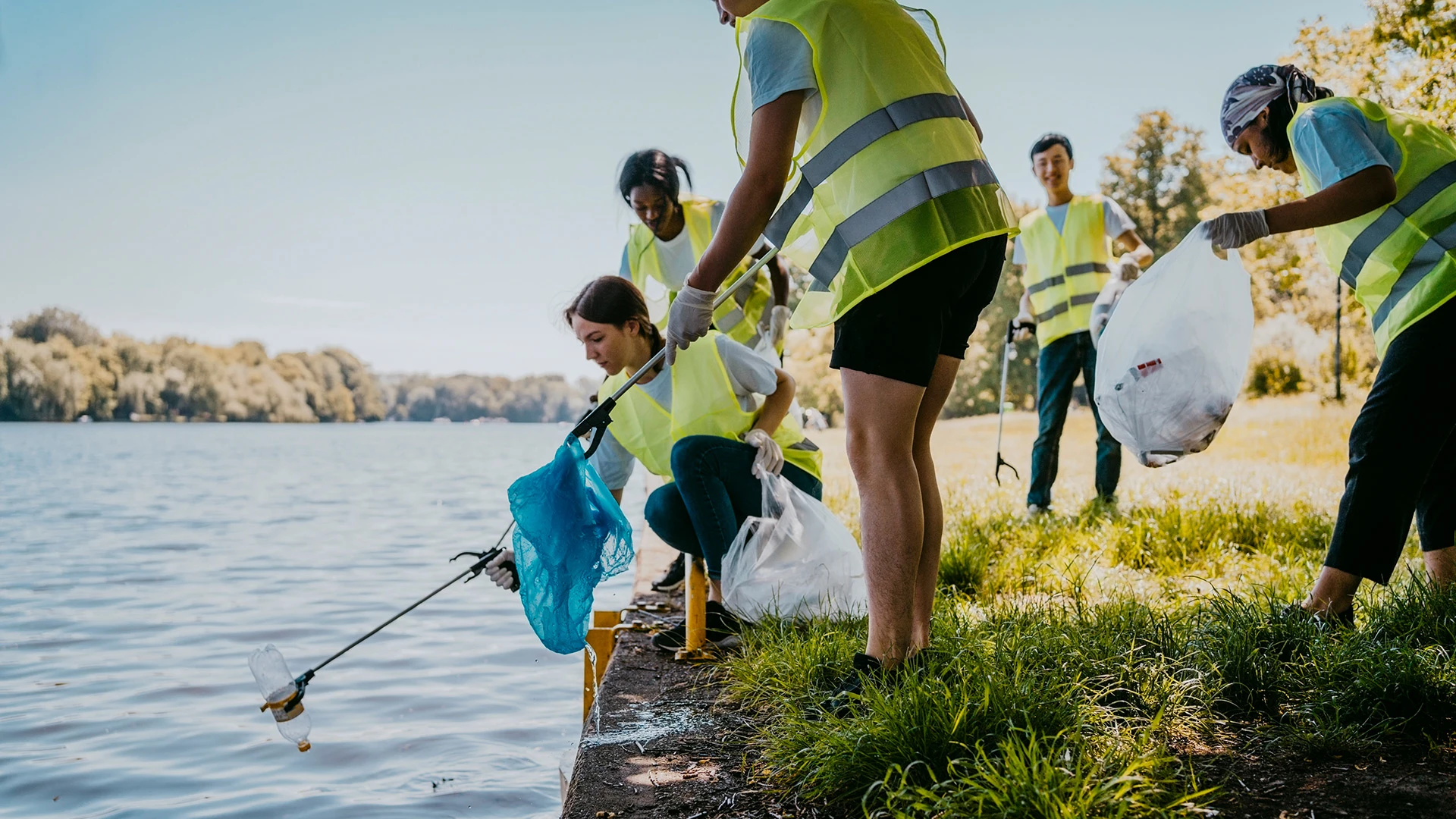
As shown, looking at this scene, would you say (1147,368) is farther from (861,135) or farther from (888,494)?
(861,135)

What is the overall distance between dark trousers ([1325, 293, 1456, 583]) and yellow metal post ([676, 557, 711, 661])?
5.96 ft

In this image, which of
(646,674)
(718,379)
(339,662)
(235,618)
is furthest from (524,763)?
(235,618)

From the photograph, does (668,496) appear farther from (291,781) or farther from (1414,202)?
(1414,202)

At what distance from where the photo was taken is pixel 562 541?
3.00 meters

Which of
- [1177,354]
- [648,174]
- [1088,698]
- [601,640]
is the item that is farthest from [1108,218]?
[1088,698]

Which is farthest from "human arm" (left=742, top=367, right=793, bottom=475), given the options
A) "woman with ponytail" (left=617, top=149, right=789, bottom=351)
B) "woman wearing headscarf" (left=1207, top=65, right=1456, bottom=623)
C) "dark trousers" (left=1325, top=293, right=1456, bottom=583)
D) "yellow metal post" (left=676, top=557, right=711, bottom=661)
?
"dark trousers" (left=1325, top=293, right=1456, bottom=583)

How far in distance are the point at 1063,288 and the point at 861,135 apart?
3741mm

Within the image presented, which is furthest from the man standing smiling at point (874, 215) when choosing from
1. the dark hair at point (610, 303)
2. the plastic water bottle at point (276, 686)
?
the plastic water bottle at point (276, 686)

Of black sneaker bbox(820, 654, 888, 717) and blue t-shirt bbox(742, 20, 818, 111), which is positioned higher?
blue t-shirt bbox(742, 20, 818, 111)

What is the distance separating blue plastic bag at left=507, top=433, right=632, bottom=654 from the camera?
9.73ft

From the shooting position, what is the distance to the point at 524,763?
3.74m

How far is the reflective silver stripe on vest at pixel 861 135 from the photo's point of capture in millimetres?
2299

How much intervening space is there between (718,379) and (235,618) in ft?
15.2

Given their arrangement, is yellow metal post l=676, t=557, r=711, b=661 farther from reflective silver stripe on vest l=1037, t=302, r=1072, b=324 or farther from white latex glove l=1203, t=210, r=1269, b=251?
reflective silver stripe on vest l=1037, t=302, r=1072, b=324
